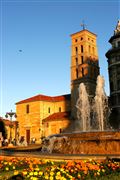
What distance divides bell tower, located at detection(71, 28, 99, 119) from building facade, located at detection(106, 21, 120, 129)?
667 cm

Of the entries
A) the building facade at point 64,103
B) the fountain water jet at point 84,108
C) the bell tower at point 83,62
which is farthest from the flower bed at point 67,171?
the bell tower at point 83,62

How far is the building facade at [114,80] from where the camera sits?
5422 cm

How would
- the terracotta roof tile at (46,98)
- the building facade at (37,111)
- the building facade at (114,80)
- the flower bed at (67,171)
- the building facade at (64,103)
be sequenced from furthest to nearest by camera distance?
the terracotta roof tile at (46,98), the building facade at (37,111), the building facade at (64,103), the building facade at (114,80), the flower bed at (67,171)

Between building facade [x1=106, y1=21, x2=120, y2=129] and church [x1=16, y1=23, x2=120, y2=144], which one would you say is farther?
church [x1=16, y1=23, x2=120, y2=144]

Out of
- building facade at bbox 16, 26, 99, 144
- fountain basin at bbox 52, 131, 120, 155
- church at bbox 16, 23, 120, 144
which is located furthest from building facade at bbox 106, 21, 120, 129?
fountain basin at bbox 52, 131, 120, 155

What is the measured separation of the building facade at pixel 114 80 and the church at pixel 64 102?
414 cm

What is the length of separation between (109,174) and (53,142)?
11.2 metres

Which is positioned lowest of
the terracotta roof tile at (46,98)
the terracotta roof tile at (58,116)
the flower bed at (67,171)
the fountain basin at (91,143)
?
the flower bed at (67,171)

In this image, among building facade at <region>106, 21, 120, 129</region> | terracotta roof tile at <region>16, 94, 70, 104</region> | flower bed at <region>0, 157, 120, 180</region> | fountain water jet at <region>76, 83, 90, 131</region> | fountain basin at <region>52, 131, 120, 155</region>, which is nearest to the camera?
flower bed at <region>0, 157, 120, 180</region>

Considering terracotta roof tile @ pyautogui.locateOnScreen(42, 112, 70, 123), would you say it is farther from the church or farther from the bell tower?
the bell tower

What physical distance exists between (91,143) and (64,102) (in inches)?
2012

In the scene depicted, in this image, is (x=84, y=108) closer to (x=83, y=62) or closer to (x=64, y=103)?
(x=83, y=62)

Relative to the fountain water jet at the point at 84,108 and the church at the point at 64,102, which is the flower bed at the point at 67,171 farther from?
the church at the point at 64,102

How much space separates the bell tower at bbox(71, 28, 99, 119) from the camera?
206 feet
